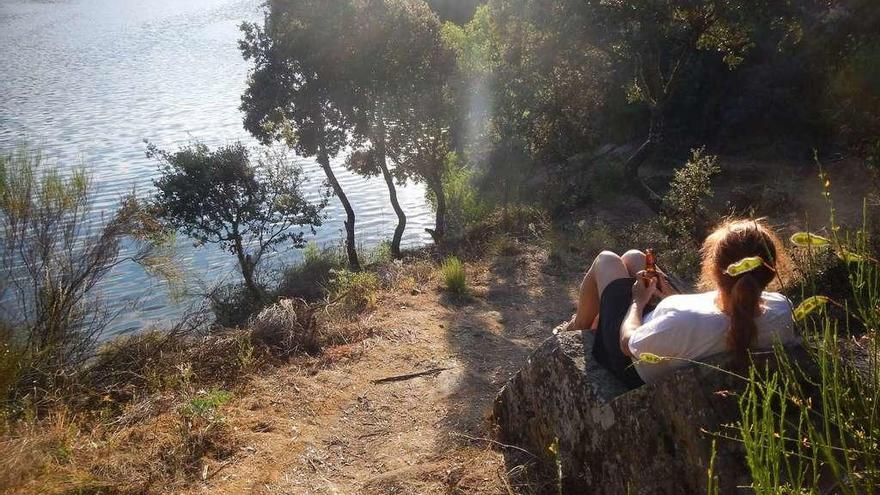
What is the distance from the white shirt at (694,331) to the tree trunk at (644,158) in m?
8.85

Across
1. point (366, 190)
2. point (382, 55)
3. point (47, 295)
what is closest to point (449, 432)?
point (47, 295)

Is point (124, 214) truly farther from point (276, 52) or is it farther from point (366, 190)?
point (366, 190)

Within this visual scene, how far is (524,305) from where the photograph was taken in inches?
276

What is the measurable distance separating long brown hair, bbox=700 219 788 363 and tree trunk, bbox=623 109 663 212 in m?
8.87

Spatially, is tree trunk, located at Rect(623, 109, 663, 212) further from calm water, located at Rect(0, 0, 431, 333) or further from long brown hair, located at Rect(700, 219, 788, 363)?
long brown hair, located at Rect(700, 219, 788, 363)

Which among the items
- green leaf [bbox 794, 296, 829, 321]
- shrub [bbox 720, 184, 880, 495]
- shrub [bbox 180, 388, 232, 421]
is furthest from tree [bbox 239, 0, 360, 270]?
green leaf [bbox 794, 296, 829, 321]

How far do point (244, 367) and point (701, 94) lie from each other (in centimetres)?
1422

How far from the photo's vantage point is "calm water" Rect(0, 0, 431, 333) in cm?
1520

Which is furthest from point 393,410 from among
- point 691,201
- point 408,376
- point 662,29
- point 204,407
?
point 662,29

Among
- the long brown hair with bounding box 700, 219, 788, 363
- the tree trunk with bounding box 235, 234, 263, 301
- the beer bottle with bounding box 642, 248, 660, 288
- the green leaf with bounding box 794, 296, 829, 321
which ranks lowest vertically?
the tree trunk with bounding box 235, 234, 263, 301

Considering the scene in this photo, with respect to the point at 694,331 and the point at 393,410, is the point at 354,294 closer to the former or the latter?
the point at 393,410

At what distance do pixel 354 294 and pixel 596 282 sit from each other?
366 cm

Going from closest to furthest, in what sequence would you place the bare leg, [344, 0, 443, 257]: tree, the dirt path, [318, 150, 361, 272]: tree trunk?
the dirt path < the bare leg < [344, 0, 443, 257]: tree < [318, 150, 361, 272]: tree trunk

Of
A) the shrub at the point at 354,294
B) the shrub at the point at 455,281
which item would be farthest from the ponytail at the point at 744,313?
the shrub at the point at 455,281
